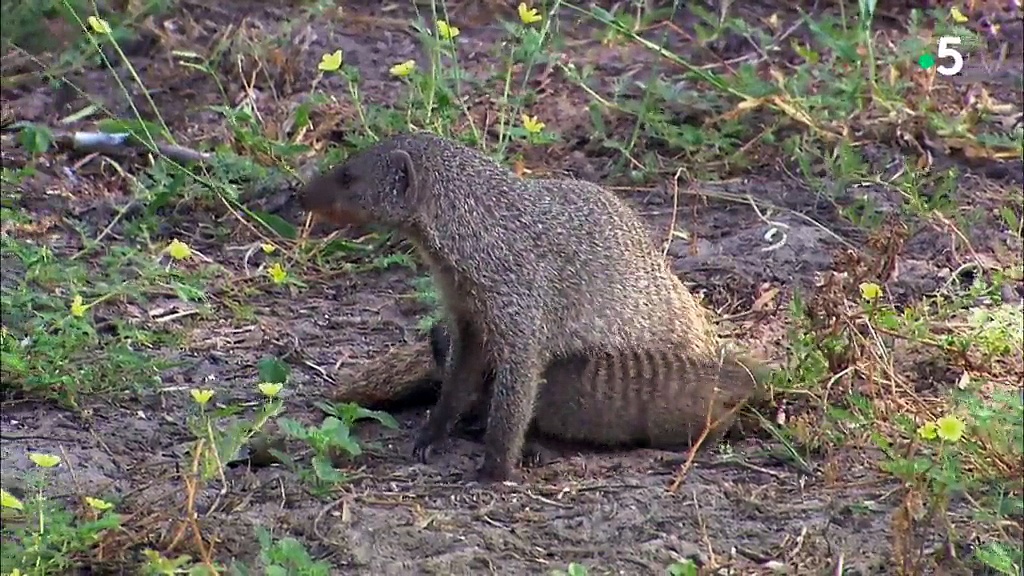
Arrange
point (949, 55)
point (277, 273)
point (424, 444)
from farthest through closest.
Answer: point (949, 55)
point (277, 273)
point (424, 444)

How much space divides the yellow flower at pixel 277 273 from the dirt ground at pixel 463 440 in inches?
2.9

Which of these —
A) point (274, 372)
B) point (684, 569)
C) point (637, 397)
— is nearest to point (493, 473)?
point (637, 397)

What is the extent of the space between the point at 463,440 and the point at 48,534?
1010 mm

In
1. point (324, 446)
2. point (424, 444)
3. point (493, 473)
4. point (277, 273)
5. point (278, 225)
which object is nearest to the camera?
point (324, 446)

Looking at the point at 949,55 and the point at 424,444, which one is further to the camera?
the point at 949,55

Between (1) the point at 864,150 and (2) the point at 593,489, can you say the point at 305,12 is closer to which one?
(1) the point at 864,150

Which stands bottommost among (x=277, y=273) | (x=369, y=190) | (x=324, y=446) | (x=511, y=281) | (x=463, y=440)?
(x=463, y=440)

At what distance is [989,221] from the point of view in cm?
400

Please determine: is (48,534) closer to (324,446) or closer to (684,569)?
(324,446)

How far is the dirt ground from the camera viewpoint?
2512mm

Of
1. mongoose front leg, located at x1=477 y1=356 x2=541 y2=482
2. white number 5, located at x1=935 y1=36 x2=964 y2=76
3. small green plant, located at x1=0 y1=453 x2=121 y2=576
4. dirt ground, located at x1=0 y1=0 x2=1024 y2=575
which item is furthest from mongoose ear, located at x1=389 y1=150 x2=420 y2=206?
white number 5, located at x1=935 y1=36 x2=964 y2=76

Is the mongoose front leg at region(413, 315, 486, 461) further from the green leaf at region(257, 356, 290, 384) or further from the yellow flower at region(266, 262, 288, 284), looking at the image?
the yellow flower at region(266, 262, 288, 284)

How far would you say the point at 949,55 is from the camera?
4754 millimetres

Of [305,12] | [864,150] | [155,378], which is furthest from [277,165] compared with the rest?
[864,150]
